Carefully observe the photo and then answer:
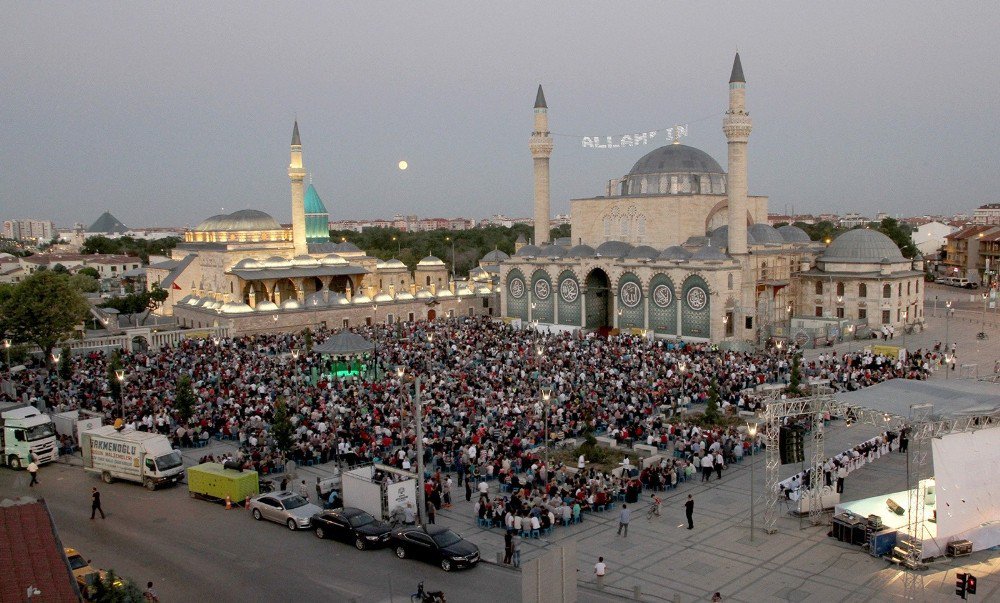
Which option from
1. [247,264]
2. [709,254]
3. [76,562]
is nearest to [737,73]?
[709,254]

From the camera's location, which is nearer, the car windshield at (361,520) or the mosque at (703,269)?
the car windshield at (361,520)

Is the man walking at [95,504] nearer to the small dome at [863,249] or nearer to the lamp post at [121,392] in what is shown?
the lamp post at [121,392]

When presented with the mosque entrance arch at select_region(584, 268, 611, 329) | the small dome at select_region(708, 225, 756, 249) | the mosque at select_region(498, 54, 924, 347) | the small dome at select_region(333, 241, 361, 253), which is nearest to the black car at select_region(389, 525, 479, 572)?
the mosque at select_region(498, 54, 924, 347)

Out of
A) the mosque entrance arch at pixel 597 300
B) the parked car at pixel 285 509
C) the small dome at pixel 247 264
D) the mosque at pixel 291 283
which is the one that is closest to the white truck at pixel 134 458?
the parked car at pixel 285 509

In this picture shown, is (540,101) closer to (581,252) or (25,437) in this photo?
(581,252)

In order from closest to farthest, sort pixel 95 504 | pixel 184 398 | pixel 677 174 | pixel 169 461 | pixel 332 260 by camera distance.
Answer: pixel 95 504 → pixel 169 461 → pixel 184 398 → pixel 677 174 → pixel 332 260

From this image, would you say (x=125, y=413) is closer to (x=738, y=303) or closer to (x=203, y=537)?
(x=203, y=537)
